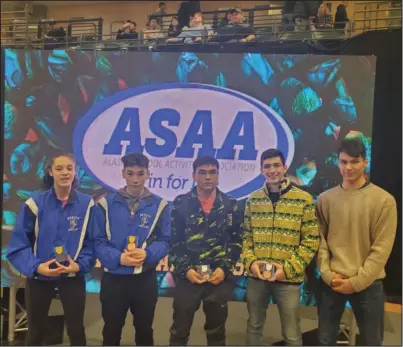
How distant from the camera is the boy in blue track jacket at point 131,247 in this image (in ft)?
7.72

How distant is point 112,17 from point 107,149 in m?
0.83

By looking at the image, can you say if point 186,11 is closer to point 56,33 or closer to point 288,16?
point 288,16

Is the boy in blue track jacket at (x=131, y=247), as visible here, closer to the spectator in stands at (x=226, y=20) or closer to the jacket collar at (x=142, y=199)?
the jacket collar at (x=142, y=199)

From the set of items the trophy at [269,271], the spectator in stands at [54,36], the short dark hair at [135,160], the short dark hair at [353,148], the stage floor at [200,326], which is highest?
the spectator in stands at [54,36]

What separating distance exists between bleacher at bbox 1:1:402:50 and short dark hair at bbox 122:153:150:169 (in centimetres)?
62

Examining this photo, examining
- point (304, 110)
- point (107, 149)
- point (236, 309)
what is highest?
point (304, 110)

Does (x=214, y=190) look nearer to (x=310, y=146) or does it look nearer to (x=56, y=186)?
(x=310, y=146)

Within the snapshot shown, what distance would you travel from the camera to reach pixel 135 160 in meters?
2.44

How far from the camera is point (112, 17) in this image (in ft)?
8.71

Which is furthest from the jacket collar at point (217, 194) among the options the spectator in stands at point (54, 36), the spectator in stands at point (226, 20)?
the spectator in stands at point (54, 36)

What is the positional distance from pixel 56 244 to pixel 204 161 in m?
0.92

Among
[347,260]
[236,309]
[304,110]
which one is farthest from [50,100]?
[347,260]

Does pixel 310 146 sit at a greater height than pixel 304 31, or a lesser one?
lesser

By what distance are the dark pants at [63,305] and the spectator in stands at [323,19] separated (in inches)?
79.1
